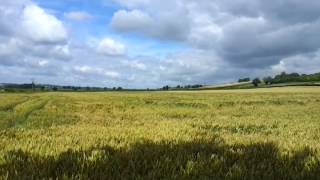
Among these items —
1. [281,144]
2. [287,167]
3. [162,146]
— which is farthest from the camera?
[281,144]

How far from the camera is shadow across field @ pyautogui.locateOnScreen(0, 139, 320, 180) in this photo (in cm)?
880

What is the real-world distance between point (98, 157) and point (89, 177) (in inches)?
59.3

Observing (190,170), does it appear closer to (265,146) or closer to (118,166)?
(118,166)

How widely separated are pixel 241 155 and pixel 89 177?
12.2 ft

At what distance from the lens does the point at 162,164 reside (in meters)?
9.61

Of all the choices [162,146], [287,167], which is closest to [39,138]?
[162,146]

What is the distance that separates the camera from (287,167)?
32.4 feet

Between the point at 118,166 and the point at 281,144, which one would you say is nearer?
the point at 118,166

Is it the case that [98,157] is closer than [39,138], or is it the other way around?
[98,157]

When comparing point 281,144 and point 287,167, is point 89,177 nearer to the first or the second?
point 287,167

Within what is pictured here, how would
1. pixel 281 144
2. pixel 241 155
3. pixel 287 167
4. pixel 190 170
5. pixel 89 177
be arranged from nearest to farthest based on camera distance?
pixel 89 177
pixel 190 170
pixel 287 167
pixel 241 155
pixel 281 144

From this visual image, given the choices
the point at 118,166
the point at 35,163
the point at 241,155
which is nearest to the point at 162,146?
the point at 241,155

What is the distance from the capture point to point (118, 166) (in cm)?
940

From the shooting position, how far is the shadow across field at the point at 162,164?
8.80 m
